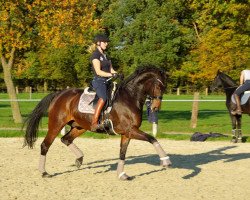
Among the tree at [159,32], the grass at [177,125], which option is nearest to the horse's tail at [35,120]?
the grass at [177,125]

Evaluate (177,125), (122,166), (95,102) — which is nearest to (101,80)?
(95,102)

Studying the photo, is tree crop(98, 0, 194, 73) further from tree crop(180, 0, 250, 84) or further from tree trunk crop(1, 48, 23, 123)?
tree trunk crop(1, 48, 23, 123)

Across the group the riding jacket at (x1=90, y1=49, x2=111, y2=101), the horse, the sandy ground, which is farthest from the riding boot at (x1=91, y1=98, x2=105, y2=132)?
the horse

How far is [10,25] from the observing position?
2198 centimetres

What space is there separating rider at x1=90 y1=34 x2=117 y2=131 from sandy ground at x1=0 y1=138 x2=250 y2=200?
134 cm

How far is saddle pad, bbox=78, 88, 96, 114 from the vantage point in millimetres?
10180

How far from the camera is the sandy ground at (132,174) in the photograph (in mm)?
8320

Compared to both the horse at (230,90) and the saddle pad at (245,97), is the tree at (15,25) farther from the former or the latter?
the saddle pad at (245,97)

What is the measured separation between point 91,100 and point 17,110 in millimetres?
14587

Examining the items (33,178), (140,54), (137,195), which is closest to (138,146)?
(33,178)

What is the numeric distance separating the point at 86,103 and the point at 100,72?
2.84 ft

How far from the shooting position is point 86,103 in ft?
33.7

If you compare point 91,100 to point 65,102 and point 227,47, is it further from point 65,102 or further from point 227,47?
point 227,47

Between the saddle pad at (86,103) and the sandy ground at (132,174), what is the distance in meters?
1.33
